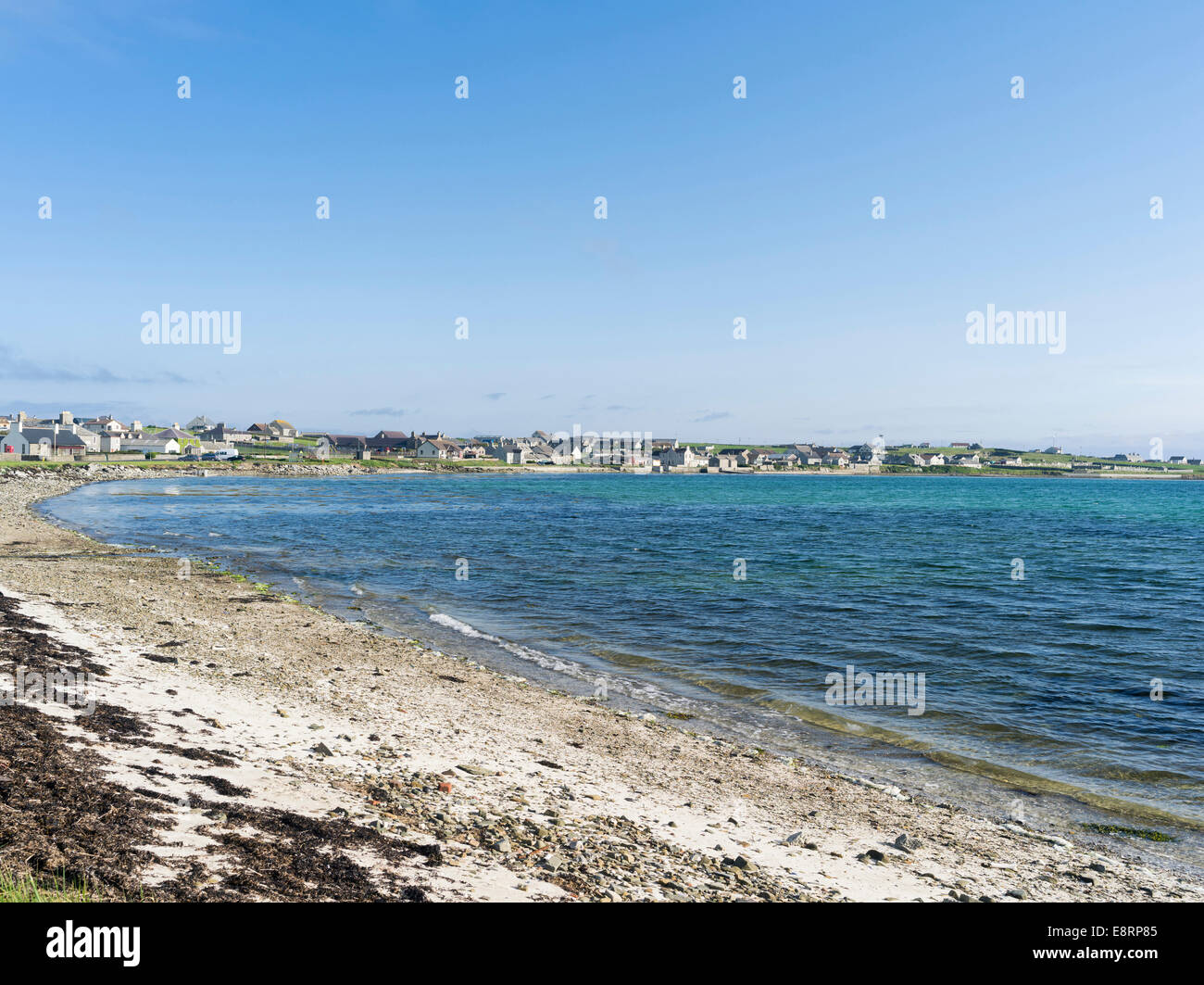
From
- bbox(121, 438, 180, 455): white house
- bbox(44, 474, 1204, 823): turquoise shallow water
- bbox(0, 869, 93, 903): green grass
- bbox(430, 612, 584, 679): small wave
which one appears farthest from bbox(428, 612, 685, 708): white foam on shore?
bbox(121, 438, 180, 455): white house

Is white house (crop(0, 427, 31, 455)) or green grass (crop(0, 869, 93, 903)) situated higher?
white house (crop(0, 427, 31, 455))

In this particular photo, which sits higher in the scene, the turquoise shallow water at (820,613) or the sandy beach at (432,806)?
the sandy beach at (432,806)

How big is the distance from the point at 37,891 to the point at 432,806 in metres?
4.96

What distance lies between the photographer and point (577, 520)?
7362cm

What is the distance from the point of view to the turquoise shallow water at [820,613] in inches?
669

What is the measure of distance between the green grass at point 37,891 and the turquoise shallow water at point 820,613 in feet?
44.7

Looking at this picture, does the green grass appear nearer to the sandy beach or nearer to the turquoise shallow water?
the sandy beach

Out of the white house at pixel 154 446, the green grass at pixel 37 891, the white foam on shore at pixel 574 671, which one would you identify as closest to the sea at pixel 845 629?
the white foam on shore at pixel 574 671

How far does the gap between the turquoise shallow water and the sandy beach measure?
362 cm

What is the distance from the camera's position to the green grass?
20.1 feet

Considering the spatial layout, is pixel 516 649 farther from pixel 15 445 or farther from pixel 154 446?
pixel 154 446

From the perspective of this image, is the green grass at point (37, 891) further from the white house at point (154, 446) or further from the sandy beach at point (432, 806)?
the white house at point (154, 446)

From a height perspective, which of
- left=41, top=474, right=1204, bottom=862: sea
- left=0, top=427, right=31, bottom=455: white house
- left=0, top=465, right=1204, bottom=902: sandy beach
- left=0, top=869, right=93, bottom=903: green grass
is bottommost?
left=41, top=474, right=1204, bottom=862: sea
